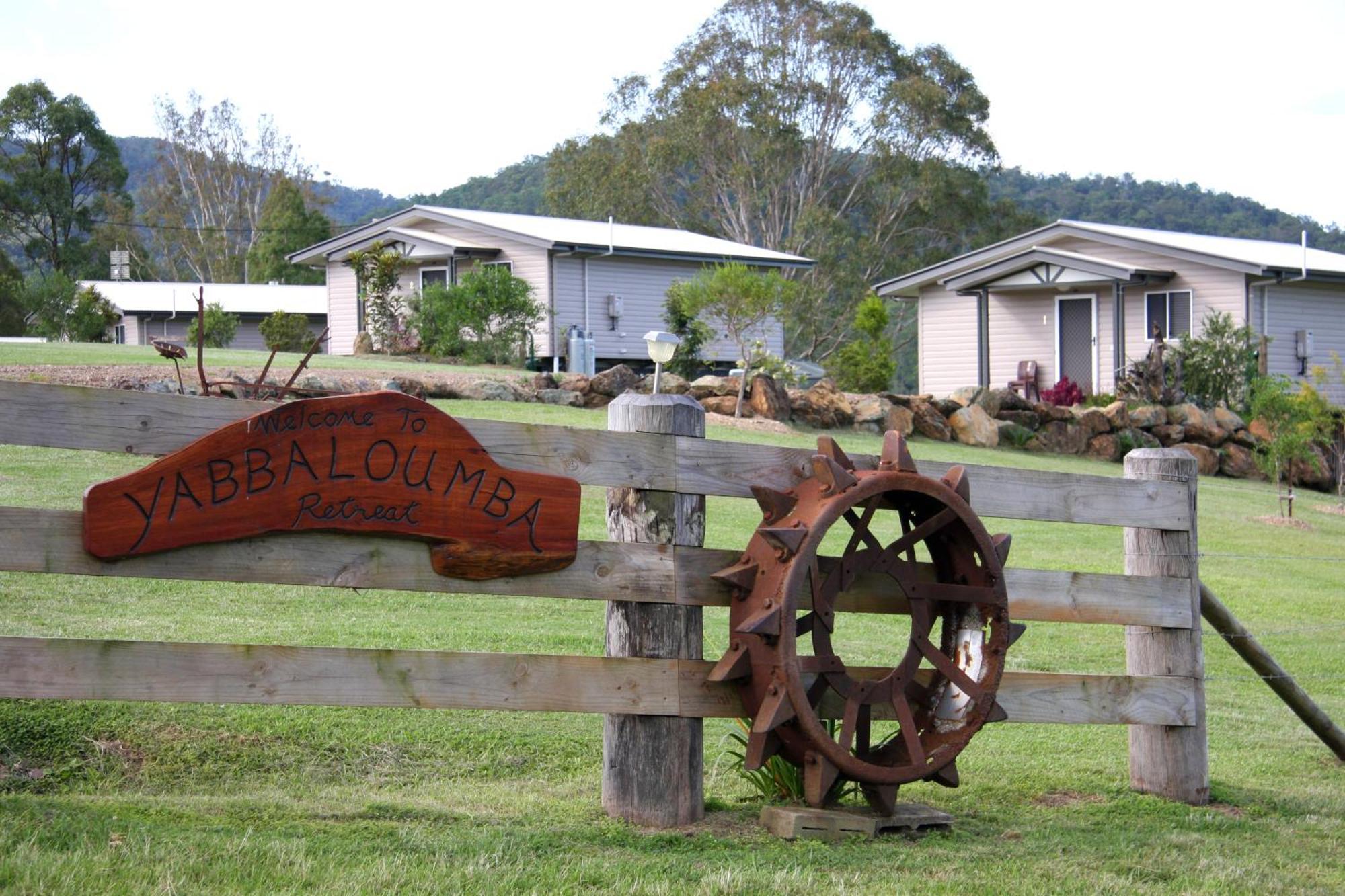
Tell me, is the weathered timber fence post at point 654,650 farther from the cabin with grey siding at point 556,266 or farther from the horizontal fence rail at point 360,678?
the cabin with grey siding at point 556,266

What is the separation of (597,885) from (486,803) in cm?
114

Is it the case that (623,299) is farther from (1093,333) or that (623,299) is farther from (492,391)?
(492,391)

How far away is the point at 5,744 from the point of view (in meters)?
5.49

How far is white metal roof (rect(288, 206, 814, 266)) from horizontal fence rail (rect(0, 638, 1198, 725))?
2838cm

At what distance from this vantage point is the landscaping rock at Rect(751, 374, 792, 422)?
21.1 m

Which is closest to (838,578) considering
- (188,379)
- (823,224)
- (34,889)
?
(34,889)

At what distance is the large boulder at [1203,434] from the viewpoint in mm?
24531

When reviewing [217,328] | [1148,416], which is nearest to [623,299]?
[217,328]

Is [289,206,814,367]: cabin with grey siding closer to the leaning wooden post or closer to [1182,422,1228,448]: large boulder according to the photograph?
[1182,422,1228,448]: large boulder

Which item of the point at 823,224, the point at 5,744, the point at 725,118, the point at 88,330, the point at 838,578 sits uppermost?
the point at 725,118

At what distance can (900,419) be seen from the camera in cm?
2211

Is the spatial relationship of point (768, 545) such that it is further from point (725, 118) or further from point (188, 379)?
point (725, 118)

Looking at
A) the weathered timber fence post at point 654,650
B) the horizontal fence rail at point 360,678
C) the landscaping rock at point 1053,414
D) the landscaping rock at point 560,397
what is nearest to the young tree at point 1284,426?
the landscaping rock at point 1053,414

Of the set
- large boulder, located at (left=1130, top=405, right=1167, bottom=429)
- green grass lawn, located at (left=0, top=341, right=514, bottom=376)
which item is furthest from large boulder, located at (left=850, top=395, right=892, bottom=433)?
green grass lawn, located at (left=0, top=341, right=514, bottom=376)
